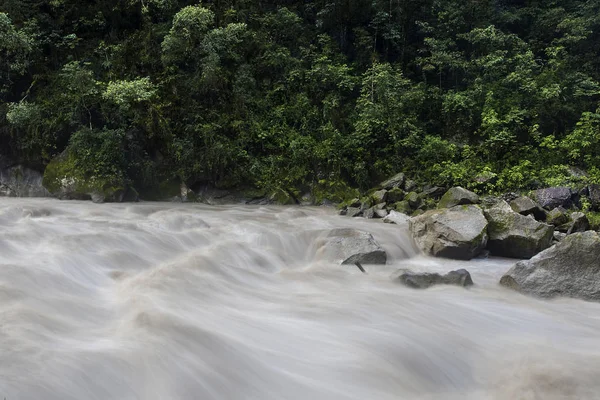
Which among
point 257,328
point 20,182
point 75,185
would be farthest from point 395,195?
point 20,182

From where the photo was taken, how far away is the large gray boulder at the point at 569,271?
4.80m

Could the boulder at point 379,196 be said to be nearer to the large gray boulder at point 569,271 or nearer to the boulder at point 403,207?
the boulder at point 403,207

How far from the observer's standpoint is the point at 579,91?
12617 millimetres

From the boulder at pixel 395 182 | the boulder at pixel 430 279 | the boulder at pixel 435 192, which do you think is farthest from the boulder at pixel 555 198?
the boulder at pixel 430 279

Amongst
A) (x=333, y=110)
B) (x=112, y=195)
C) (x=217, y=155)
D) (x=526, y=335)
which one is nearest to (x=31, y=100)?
(x=112, y=195)

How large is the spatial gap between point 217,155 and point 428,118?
6621 mm

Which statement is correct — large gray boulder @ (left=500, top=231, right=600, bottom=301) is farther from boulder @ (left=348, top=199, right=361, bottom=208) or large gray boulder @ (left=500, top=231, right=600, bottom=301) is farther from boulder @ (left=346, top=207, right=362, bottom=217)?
boulder @ (left=348, top=199, right=361, bottom=208)

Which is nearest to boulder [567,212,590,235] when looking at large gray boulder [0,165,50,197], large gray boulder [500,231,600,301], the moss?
the moss

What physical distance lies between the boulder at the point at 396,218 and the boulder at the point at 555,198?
10.0 feet

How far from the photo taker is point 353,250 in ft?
20.2

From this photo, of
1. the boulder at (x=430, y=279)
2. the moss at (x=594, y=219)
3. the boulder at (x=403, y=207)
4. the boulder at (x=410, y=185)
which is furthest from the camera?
the boulder at (x=410, y=185)

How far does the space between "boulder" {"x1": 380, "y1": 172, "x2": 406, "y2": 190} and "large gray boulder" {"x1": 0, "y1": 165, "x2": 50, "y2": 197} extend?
29.2 ft

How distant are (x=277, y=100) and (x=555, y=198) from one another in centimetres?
796

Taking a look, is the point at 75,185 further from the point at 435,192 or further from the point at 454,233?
the point at 454,233
